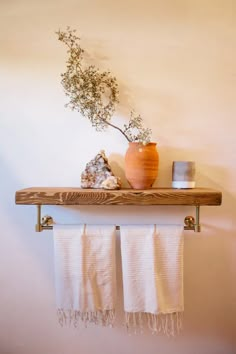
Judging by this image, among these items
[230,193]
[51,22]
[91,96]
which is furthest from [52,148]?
[230,193]

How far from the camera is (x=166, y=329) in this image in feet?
3.36

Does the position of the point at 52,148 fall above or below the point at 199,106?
below

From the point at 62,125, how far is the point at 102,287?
2.09 feet

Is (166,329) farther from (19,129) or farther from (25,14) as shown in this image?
(25,14)

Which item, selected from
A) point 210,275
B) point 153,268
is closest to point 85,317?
point 153,268

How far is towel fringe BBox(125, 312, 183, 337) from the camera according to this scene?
1008mm

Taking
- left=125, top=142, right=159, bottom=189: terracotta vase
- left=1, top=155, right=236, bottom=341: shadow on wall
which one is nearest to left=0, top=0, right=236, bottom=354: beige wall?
left=1, top=155, right=236, bottom=341: shadow on wall

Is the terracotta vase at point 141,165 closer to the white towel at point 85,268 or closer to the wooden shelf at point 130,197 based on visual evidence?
the wooden shelf at point 130,197

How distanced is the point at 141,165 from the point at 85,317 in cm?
62

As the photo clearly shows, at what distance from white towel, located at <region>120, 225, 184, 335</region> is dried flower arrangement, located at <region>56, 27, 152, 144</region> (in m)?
0.36

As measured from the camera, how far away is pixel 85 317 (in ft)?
3.37

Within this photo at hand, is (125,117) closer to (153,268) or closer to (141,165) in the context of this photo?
(141,165)

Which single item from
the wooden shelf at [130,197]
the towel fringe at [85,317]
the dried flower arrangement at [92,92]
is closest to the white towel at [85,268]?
the towel fringe at [85,317]

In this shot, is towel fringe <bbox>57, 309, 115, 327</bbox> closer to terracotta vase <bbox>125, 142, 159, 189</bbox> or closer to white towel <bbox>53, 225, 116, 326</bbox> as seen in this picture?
white towel <bbox>53, 225, 116, 326</bbox>
